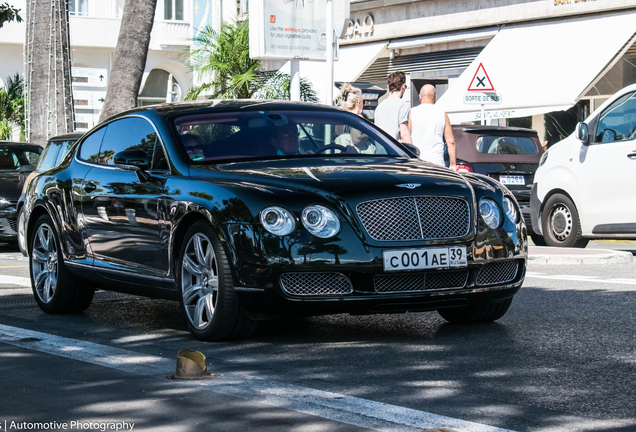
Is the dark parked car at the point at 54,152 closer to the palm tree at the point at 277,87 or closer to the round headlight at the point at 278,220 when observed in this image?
the round headlight at the point at 278,220

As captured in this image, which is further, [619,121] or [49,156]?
[49,156]

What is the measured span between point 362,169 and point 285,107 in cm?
128

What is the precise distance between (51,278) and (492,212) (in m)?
3.54

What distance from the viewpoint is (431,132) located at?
1164cm

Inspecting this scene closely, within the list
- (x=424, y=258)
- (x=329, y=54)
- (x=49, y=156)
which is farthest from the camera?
(x=329, y=54)

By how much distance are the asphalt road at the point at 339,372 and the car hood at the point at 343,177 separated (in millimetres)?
900

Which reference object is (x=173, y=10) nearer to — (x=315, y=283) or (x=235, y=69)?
(x=235, y=69)

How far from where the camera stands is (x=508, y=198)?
676 centimetres

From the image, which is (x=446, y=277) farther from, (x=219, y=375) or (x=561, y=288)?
(x=561, y=288)

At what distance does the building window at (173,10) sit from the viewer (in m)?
46.6

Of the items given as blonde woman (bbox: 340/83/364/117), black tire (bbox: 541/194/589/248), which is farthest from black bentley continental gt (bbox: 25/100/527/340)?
black tire (bbox: 541/194/589/248)

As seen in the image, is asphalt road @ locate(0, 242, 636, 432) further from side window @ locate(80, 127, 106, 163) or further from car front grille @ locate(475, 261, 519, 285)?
side window @ locate(80, 127, 106, 163)

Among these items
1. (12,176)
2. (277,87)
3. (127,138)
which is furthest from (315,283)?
(277,87)

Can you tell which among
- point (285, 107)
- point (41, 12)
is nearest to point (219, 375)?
point (285, 107)
